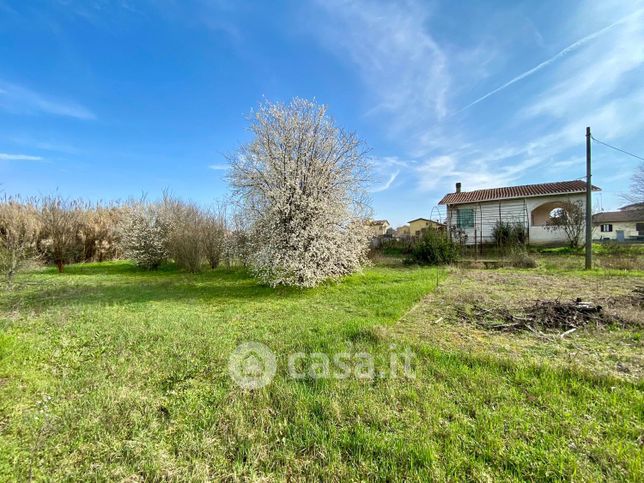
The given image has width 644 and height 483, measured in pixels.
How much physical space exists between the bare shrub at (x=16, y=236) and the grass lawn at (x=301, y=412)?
445cm

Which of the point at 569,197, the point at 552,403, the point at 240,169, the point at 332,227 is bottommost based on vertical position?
the point at 552,403

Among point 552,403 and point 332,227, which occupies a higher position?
point 332,227

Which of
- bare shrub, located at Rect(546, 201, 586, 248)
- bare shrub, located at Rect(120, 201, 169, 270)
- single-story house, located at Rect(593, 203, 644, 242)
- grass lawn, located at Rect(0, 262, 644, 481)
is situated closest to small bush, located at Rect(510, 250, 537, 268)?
bare shrub, located at Rect(546, 201, 586, 248)

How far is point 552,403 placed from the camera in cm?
254

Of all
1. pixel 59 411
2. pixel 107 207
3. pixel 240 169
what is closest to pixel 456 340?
pixel 59 411

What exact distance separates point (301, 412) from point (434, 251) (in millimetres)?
12691

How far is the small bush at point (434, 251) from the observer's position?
13852 millimetres

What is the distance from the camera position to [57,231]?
15.1m

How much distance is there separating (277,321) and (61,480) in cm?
354

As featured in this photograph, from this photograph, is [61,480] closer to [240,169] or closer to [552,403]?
[552,403]

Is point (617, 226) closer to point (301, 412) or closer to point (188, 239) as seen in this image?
point (188, 239)

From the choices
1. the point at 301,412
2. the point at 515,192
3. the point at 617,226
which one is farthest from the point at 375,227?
the point at 617,226

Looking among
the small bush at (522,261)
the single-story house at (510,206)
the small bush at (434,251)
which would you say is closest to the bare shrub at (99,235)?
the small bush at (434,251)

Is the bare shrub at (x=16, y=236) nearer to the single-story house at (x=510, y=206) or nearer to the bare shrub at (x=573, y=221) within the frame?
the single-story house at (x=510, y=206)
